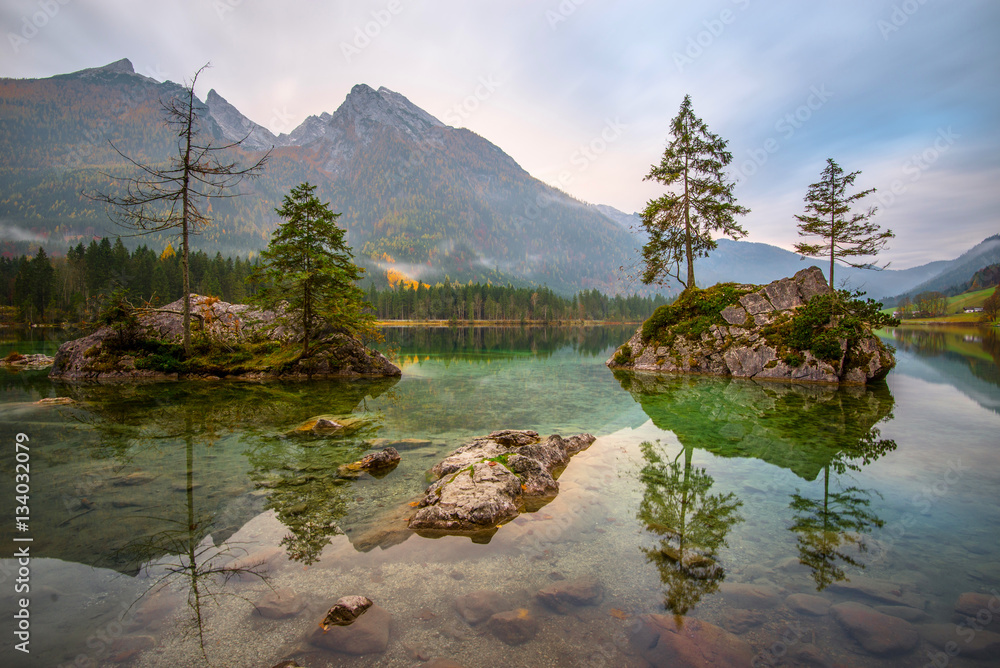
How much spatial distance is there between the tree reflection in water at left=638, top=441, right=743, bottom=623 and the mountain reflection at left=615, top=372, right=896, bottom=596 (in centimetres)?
3

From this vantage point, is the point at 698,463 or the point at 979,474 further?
the point at 698,463

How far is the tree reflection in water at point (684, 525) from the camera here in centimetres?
523

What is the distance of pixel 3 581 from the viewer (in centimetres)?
504

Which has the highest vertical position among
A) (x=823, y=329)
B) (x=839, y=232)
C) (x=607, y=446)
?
(x=839, y=232)

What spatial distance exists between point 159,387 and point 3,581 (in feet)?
A: 56.7

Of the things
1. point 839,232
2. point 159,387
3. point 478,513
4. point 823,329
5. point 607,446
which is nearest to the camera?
point 478,513

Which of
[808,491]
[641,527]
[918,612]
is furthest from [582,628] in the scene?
[808,491]

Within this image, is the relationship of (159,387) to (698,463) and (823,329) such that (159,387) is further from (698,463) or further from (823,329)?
(823,329)

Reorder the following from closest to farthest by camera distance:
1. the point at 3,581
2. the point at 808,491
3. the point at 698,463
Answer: the point at 3,581 < the point at 808,491 < the point at 698,463

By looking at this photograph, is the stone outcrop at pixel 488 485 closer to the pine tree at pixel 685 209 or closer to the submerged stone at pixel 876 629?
the submerged stone at pixel 876 629

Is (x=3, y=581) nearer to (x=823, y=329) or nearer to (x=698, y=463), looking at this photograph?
(x=698, y=463)

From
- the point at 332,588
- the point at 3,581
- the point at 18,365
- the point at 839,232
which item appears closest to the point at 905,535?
the point at 332,588

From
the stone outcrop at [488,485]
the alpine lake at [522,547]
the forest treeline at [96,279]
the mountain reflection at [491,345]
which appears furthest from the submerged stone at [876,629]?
the forest treeline at [96,279]

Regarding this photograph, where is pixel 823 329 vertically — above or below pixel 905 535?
above
